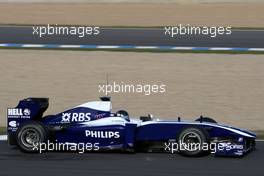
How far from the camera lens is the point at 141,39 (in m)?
28.0

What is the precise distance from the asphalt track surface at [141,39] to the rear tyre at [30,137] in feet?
41.9

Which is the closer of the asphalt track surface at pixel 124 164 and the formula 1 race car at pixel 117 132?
the asphalt track surface at pixel 124 164

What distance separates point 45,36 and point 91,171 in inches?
673

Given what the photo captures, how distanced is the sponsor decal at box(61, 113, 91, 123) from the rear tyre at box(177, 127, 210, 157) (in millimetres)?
1767

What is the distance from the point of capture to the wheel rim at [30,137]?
13695 mm

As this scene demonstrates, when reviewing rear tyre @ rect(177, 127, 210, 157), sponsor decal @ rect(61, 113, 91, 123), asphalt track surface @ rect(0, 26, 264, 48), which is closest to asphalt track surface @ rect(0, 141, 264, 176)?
rear tyre @ rect(177, 127, 210, 157)

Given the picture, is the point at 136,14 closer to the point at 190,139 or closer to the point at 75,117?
the point at 75,117

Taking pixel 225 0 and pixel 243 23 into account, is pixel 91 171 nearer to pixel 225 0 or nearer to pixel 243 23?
pixel 243 23

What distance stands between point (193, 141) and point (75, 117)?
2241 mm

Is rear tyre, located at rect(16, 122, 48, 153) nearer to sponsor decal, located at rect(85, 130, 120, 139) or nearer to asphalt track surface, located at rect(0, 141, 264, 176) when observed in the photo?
asphalt track surface, located at rect(0, 141, 264, 176)

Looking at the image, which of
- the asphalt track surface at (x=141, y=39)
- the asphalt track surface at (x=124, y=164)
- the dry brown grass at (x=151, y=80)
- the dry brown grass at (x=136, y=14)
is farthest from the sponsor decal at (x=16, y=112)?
the dry brown grass at (x=136, y=14)

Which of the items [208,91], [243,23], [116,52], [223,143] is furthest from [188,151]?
[243,23]

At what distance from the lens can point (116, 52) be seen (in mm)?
23625

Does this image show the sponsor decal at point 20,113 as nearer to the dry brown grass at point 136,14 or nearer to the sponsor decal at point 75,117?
the sponsor decal at point 75,117
